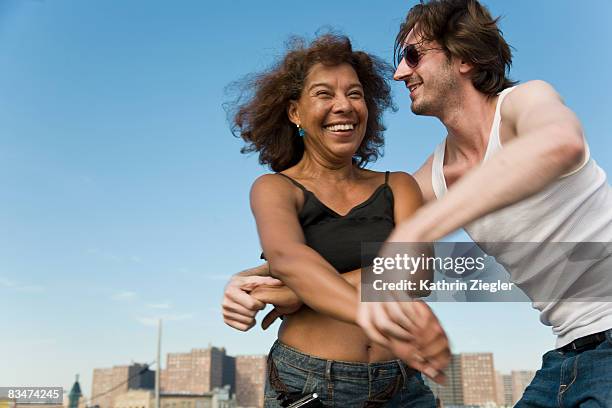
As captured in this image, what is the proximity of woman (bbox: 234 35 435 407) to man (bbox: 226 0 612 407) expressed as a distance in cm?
32

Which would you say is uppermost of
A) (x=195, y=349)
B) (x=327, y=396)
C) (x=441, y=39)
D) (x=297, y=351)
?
(x=195, y=349)

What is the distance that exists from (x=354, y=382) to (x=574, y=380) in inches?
32.7

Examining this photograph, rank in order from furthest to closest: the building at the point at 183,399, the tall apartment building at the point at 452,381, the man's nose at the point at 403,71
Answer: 1. the building at the point at 183,399
2. the man's nose at the point at 403,71
3. the tall apartment building at the point at 452,381

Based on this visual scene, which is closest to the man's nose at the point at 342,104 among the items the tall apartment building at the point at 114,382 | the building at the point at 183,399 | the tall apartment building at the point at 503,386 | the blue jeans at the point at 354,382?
the blue jeans at the point at 354,382

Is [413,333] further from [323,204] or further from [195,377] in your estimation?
[195,377]

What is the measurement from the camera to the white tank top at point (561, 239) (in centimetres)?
257

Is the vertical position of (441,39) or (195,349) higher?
(195,349)

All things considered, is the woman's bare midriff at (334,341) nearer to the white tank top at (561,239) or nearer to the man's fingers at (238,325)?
the man's fingers at (238,325)

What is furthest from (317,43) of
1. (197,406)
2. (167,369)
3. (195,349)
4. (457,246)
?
(167,369)

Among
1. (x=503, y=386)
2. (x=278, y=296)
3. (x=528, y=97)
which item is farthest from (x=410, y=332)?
(x=503, y=386)

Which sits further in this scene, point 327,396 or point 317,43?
point 317,43

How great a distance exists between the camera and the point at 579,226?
2.61 meters

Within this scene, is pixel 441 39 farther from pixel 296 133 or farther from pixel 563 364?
pixel 563 364

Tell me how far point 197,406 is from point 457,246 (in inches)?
3594
